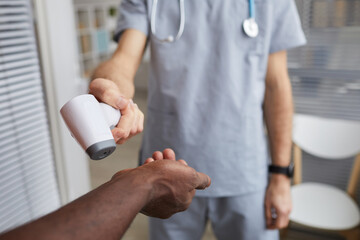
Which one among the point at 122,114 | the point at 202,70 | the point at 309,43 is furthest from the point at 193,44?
the point at 309,43

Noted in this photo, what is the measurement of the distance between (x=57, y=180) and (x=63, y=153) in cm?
12

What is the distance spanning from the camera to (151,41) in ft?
2.75

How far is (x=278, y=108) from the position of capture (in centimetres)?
92

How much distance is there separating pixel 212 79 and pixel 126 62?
21 cm

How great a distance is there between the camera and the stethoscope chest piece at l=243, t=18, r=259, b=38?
794 mm

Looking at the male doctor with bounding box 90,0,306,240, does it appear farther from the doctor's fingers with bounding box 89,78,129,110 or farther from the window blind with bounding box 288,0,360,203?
the window blind with bounding box 288,0,360,203

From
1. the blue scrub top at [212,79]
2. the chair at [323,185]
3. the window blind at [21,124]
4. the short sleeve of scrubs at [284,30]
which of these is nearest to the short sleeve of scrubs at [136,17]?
the blue scrub top at [212,79]

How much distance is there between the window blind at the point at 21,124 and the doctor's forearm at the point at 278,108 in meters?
0.70

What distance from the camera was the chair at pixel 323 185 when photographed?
1.35m

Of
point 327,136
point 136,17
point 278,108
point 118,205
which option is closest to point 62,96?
point 136,17

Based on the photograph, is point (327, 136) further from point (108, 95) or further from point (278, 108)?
point (108, 95)

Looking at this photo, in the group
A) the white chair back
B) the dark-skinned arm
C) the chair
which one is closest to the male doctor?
the dark-skinned arm

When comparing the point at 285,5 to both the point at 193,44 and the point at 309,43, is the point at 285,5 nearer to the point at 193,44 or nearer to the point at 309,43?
the point at 193,44

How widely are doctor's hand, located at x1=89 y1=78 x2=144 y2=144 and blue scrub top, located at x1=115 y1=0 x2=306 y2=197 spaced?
0.29 meters
